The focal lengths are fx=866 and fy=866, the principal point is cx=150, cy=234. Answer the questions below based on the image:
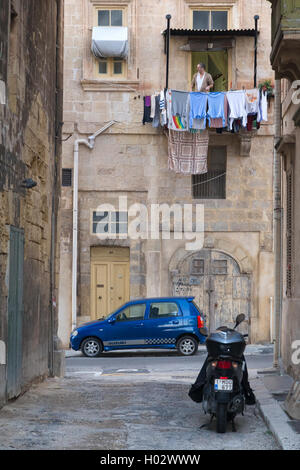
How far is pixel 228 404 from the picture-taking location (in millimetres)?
9438

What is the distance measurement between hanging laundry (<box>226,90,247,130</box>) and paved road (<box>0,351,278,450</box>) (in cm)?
1092

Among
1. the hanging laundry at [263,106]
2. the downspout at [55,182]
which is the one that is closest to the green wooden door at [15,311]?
the downspout at [55,182]

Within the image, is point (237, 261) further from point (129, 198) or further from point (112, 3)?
point (112, 3)

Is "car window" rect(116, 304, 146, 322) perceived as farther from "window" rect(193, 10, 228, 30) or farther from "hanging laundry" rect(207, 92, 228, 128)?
"window" rect(193, 10, 228, 30)

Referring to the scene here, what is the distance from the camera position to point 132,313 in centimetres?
2284

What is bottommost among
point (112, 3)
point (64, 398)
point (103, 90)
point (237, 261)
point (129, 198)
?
point (64, 398)

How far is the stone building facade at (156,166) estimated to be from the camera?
88.0 feet

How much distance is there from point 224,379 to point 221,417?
0.41m

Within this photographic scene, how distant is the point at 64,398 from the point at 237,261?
15064 millimetres

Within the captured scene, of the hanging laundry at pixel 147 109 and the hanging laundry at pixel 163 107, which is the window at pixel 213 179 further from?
the hanging laundry at pixel 147 109

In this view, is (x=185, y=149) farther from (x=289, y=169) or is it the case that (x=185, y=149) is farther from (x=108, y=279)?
(x=289, y=169)

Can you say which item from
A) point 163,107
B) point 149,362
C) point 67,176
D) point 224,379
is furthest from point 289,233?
point 67,176

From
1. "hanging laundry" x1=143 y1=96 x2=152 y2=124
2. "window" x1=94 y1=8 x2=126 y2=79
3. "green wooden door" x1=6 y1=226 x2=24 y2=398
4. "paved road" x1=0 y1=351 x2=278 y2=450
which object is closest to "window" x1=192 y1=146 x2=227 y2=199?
"hanging laundry" x1=143 y1=96 x2=152 y2=124
